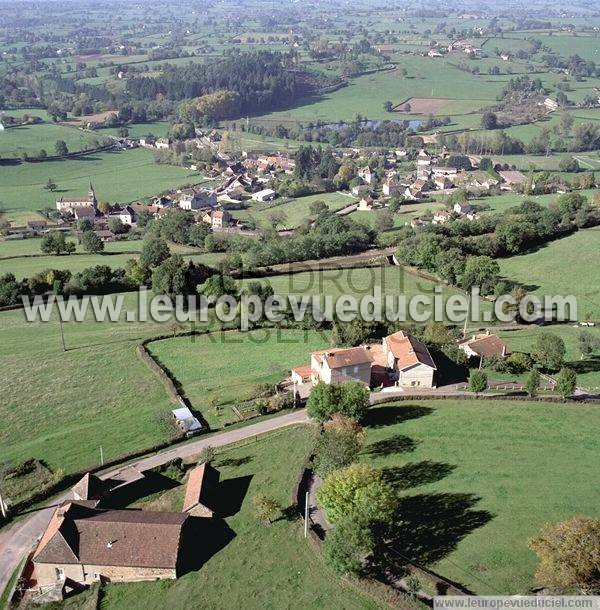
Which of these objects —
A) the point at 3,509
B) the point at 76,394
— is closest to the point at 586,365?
the point at 76,394

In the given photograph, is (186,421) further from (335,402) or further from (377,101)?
(377,101)

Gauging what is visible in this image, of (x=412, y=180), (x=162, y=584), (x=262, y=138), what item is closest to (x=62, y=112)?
(x=262, y=138)

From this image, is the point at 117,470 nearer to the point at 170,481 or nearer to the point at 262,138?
the point at 170,481

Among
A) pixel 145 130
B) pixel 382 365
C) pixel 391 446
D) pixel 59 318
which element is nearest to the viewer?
pixel 391 446

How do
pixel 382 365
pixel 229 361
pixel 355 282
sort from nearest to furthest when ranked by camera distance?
pixel 382 365 → pixel 229 361 → pixel 355 282

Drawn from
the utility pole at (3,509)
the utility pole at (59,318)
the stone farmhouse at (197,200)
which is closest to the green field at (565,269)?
the utility pole at (59,318)

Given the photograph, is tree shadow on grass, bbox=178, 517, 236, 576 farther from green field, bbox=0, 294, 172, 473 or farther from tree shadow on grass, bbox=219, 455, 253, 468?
green field, bbox=0, 294, 172, 473

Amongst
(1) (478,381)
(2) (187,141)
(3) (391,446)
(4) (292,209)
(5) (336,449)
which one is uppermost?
(2) (187,141)
